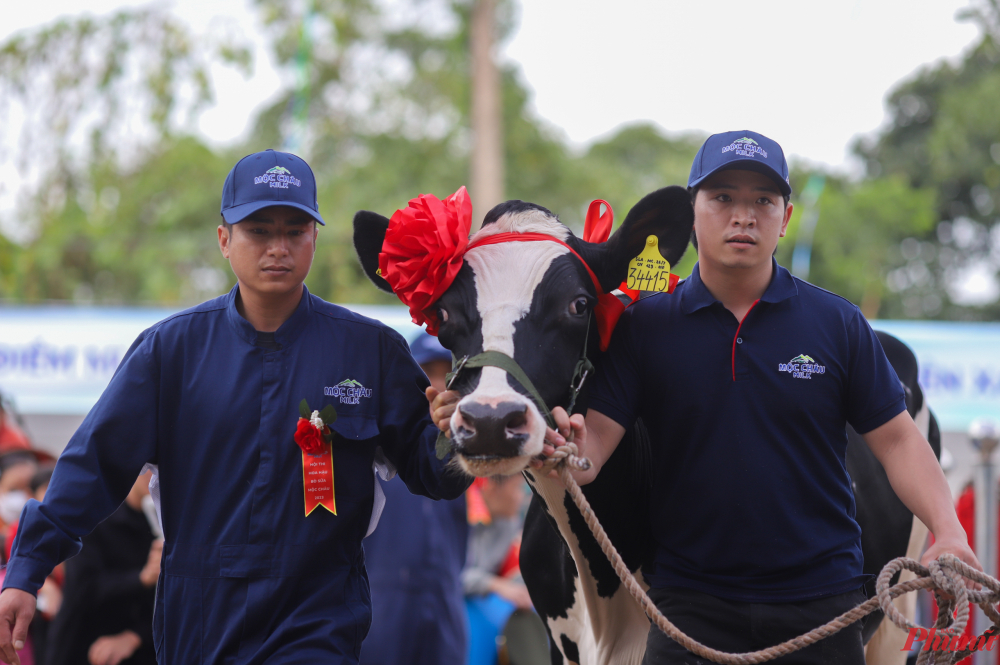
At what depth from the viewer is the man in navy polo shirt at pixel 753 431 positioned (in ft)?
8.39

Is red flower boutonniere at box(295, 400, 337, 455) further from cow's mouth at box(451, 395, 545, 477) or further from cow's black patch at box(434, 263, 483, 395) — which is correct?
cow's mouth at box(451, 395, 545, 477)

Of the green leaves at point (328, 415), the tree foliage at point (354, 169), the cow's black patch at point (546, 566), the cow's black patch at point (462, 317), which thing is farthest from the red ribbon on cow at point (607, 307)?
the tree foliage at point (354, 169)

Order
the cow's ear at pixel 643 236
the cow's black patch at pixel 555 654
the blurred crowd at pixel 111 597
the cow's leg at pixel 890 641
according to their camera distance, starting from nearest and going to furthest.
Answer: the cow's ear at pixel 643 236, the cow's black patch at pixel 555 654, the cow's leg at pixel 890 641, the blurred crowd at pixel 111 597

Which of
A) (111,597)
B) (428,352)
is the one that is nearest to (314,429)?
(428,352)

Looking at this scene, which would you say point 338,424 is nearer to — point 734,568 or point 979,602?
point 734,568

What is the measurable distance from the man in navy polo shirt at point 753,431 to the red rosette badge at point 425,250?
562 mm

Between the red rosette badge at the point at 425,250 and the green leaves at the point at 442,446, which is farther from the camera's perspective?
the red rosette badge at the point at 425,250

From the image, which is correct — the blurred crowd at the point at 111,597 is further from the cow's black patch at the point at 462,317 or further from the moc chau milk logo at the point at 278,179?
the cow's black patch at the point at 462,317

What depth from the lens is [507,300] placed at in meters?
2.71

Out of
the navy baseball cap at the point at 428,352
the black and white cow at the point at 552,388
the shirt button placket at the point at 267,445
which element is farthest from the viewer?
the navy baseball cap at the point at 428,352

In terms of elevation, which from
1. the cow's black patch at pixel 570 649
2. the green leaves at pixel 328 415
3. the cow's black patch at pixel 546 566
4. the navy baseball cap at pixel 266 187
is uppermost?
the navy baseball cap at pixel 266 187

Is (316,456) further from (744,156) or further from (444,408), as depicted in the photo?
(744,156)

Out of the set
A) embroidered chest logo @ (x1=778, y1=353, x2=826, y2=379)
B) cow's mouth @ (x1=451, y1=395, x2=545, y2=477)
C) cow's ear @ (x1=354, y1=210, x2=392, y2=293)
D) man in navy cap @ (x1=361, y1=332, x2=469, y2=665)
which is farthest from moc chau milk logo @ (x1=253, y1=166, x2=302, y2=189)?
man in navy cap @ (x1=361, y1=332, x2=469, y2=665)

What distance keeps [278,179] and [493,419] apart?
111 cm
